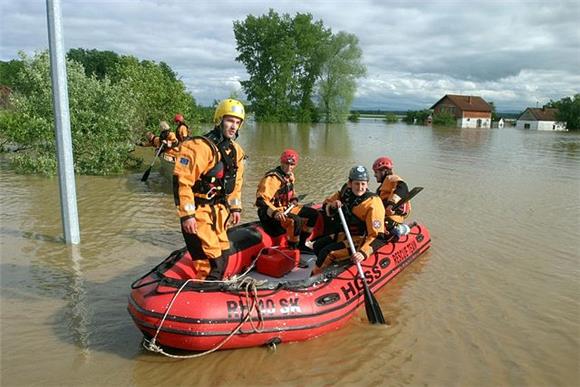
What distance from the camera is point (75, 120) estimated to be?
10.9 metres

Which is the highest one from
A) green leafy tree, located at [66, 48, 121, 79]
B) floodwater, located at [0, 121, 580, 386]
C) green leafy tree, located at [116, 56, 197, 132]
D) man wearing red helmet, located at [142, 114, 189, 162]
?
green leafy tree, located at [66, 48, 121, 79]

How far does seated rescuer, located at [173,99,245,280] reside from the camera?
3846 millimetres

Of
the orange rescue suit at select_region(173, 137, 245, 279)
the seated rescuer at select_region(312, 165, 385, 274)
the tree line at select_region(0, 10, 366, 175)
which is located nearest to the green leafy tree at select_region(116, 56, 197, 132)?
the tree line at select_region(0, 10, 366, 175)

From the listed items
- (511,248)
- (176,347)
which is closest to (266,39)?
(511,248)

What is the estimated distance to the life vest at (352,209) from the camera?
5035 mm

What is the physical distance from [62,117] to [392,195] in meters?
4.34

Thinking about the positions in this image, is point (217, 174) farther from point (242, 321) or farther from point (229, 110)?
point (242, 321)

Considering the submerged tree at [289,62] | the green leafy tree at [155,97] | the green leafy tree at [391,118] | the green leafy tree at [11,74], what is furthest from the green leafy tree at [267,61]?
the green leafy tree at [155,97]

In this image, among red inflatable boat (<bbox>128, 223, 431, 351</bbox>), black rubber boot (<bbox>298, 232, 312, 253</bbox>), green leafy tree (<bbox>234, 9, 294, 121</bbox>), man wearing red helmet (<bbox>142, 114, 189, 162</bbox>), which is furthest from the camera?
green leafy tree (<bbox>234, 9, 294, 121</bbox>)

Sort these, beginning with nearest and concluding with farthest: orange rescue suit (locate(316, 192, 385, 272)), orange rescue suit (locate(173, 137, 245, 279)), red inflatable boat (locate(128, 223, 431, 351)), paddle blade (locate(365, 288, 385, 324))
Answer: red inflatable boat (locate(128, 223, 431, 351))
orange rescue suit (locate(173, 137, 245, 279))
paddle blade (locate(365, 288, 385, 324))
orange rescue suit (locate(316, 192, 385, 272))

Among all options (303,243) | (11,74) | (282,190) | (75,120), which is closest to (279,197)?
(282,190)

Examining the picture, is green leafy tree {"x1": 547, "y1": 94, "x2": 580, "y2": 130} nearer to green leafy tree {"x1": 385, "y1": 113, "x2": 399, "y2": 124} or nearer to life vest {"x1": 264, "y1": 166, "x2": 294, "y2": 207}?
green leafy tree {"x1": 385, "y1": 113, "x2": 399, "y2": 124}

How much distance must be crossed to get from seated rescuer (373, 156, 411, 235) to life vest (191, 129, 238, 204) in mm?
2341

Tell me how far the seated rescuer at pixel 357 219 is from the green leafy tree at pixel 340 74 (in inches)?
1767
